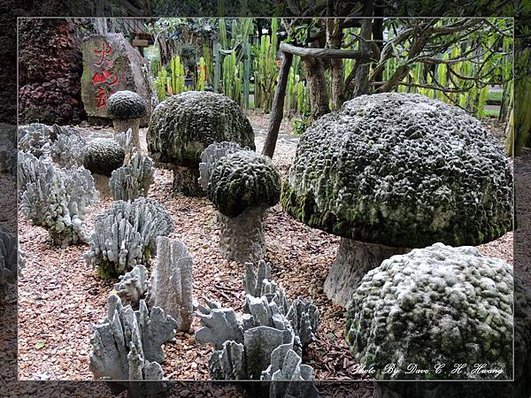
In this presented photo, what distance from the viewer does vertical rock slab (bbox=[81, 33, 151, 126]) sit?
0.82m

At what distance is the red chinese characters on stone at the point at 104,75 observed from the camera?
87cm

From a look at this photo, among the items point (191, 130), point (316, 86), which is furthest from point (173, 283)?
point (191, 130)

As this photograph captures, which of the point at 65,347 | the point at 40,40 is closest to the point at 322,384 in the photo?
the point at 65,347

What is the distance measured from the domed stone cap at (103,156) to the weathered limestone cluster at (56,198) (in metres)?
0.04

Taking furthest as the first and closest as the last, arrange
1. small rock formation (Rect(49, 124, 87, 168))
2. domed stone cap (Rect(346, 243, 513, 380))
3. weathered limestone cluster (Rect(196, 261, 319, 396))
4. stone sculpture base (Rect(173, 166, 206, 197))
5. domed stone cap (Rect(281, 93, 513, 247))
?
1. stone sculpture base (Rect(173, 166, 206, 197))
2. small rock formation (Rect(49, 124, 87, 168))
3. domed stone cap (Rect(281, 93, 513, 247))
4. weathered limestone cluster (Rect(196, 261, 319, 396))
5. domed stone cap (Rect(346, 243, 513, 380))

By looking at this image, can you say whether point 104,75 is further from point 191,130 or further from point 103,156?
point 191,130

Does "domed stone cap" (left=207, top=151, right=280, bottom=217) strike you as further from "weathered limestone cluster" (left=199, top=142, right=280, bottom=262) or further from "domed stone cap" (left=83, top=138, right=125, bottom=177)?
"domed stone cap" (left=83, top=138, right=125, bottom=177)

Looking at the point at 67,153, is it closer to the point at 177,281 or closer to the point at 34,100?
the point at 34,100

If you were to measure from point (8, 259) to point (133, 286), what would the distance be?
0.23 metres

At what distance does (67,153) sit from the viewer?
0.90m

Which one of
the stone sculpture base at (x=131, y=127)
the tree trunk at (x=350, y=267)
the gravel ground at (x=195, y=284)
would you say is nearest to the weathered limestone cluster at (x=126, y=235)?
the gravel ground at (x=195, y=284)

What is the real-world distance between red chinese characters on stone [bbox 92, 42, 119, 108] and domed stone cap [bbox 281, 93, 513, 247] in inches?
13.3

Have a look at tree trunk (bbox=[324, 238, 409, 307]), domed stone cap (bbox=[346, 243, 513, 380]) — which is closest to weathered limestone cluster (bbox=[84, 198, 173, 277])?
tree trunk (bbox=[324, 238, 409, 307])

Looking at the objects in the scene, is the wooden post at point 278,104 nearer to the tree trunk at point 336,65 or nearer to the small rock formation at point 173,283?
the tree trunk at point 336,65
